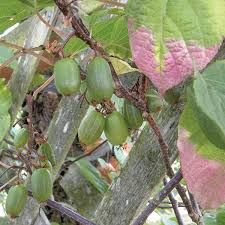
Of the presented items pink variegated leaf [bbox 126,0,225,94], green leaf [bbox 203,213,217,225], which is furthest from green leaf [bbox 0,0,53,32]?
green leaf [bbox 203,213,217,225]

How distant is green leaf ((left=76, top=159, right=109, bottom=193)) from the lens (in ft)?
5.95

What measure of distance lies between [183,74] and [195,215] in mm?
476

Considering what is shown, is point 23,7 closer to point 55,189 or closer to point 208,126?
point 208,126

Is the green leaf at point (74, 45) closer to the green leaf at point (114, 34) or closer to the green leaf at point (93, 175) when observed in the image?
the green leaf at point (114, 34)

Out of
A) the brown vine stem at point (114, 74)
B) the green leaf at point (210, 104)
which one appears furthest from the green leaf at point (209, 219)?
the green leaf at point (210, 104)

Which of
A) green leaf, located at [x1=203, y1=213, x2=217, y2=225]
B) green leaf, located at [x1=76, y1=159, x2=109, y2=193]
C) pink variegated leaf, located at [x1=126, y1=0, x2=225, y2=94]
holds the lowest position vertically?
green leaf, located at [x1=76, y1=159, x2=109, y2=193]


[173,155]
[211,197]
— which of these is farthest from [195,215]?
[211,197]

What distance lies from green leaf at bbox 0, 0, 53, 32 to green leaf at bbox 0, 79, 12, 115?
0.33 ft

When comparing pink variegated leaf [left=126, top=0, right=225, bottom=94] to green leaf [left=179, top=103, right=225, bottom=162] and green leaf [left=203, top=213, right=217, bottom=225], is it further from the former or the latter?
green leaf [left=203, top=213, right=217, bottom=225]

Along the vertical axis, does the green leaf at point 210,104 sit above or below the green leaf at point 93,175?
above

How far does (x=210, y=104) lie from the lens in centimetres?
50

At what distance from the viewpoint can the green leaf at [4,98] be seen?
0.76m

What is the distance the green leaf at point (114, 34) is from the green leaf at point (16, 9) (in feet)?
0.41

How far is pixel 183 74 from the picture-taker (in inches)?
19.3
